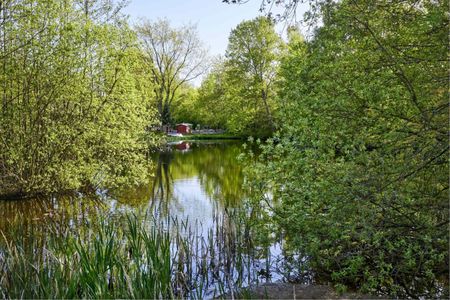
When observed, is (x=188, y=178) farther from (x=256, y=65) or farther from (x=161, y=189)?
(x=256, y=65)

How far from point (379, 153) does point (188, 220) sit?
6235mm

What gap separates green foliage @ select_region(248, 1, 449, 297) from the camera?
5609 millimetres

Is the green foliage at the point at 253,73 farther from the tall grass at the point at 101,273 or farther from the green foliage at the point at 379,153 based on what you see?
the tall grass at the point at 101,273

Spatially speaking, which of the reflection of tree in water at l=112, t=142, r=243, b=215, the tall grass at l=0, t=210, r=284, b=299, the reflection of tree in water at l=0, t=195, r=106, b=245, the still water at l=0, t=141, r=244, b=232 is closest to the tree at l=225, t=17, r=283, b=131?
the reflection of tree in water at l=112, t=142, r=243, b=215

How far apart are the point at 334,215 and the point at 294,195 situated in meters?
1.14

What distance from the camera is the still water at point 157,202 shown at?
38.5ft

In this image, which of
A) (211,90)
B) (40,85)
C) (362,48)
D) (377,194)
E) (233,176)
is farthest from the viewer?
(211,90)

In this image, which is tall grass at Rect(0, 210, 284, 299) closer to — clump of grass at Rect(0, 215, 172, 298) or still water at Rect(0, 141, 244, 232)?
clump of grass at Rect(0, 215, 172, 298)

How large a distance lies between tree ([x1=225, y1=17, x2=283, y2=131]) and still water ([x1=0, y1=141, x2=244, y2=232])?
20080 millimetres

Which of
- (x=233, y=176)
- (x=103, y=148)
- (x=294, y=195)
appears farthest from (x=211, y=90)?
(x=294, y=195)

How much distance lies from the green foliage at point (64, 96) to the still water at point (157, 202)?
2.60 feet

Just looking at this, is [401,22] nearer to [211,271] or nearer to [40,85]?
[211,271]

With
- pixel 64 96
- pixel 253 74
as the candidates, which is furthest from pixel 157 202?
pixel 253 74

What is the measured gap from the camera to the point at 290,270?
22.9ft
